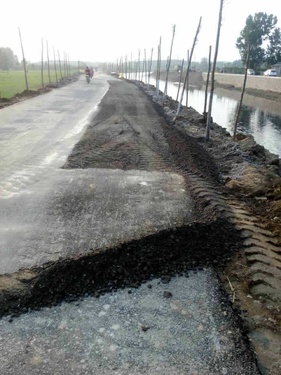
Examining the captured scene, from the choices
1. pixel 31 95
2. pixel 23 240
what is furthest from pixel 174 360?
pixel 31 95

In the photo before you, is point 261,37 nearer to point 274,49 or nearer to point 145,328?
point 274,49

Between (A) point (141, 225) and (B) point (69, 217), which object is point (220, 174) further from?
(B) point (69, 217)

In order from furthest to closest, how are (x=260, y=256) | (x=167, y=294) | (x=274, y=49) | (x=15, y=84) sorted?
(x=274, y=49) → (x=15, y=84) → (x=260, y=256) → (x=167, y=294)

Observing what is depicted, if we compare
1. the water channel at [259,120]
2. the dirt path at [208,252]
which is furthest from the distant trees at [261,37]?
the dirt path at [208,252]

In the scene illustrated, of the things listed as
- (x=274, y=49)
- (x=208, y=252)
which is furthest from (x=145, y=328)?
(x=274, y=49)

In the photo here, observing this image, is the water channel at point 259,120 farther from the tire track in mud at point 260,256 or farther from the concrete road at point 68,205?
the tire track in mud at point 260,256

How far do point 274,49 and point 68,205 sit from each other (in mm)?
72390

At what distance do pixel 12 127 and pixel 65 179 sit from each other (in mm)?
7164

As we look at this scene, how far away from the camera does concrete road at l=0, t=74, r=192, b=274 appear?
4852mm

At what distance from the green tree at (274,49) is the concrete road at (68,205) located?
65.6 meters

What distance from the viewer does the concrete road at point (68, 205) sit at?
4852 millimetres

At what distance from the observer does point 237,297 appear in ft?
12.8

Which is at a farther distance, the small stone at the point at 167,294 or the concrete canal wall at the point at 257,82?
the concrete canal wall at the point at 257,82

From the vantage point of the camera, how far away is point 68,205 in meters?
6.16
